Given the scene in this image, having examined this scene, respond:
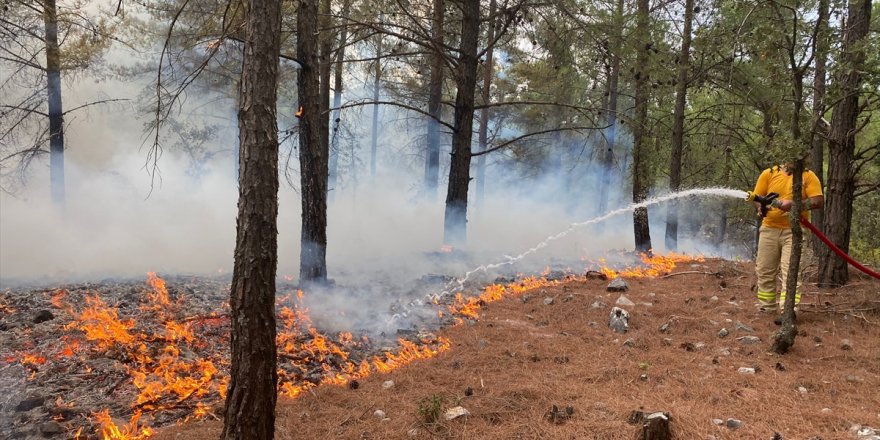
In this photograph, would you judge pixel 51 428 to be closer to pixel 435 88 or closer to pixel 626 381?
pixel 626 381

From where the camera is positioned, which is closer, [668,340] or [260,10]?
[260,10]

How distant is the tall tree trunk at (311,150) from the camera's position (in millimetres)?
6465

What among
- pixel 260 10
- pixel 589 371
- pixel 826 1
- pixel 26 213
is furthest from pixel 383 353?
pixel 26 213

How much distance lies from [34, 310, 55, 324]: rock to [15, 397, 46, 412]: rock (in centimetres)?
192

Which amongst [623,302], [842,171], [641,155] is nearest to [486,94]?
[641,155]

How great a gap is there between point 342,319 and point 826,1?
630 centimetres

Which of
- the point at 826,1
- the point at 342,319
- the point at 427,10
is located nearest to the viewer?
the point at 826,1

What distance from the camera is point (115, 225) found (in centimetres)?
1143

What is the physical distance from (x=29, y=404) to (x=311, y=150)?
4.24 meters

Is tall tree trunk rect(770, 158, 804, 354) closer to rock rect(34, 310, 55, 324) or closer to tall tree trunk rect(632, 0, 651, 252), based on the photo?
tall tree trunk rect(632, 0, 651, 252)

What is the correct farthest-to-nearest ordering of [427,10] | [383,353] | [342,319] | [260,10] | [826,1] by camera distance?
1. [427,10]
2. [342,319]
3. [383,353]
4. [826,1]
5. [260,10]

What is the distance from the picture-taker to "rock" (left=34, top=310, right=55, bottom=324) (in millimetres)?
5352

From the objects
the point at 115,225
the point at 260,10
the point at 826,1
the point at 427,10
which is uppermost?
the point at 427,10

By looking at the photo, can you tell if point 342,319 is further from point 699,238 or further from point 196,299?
point 699,238
